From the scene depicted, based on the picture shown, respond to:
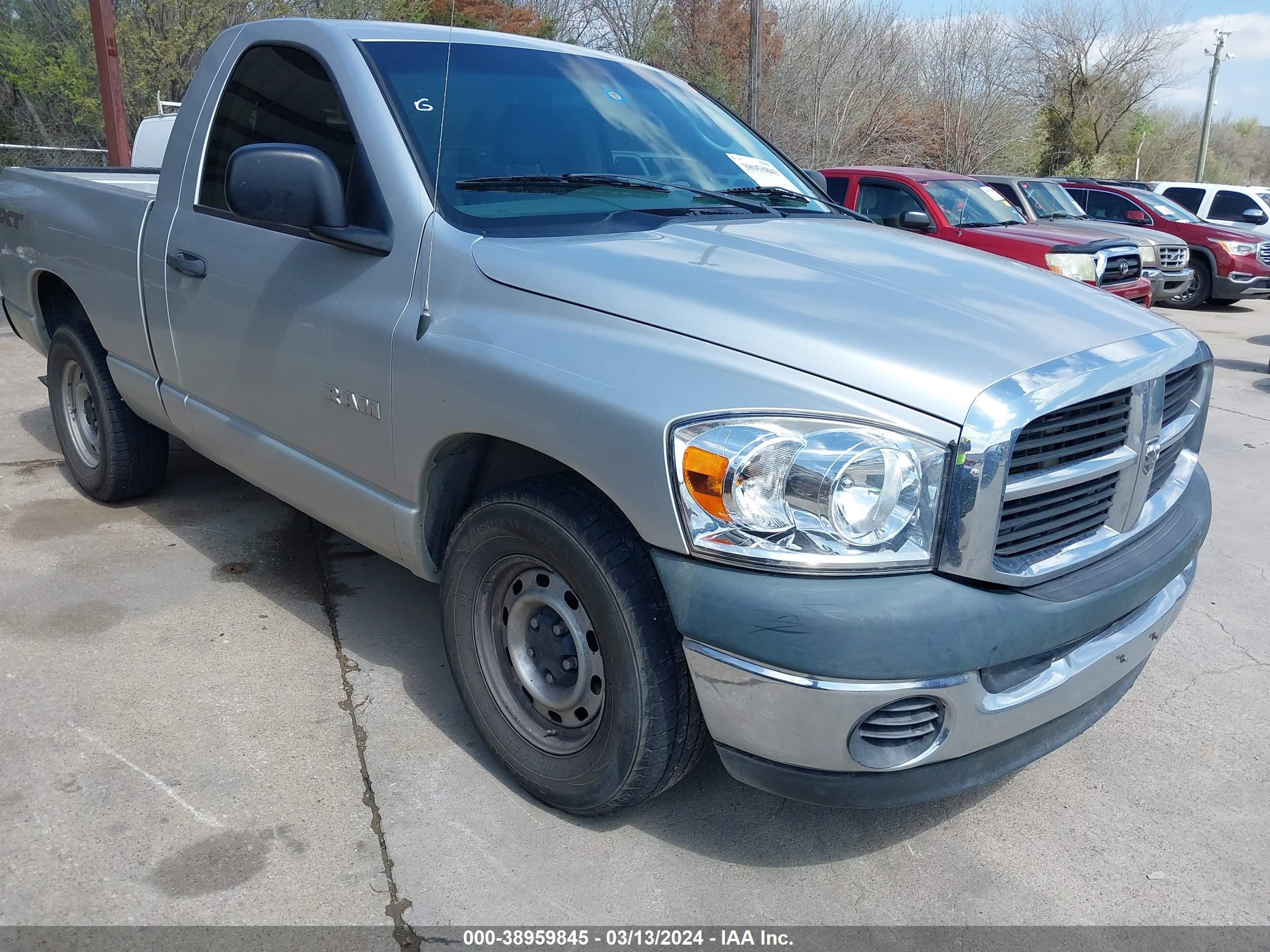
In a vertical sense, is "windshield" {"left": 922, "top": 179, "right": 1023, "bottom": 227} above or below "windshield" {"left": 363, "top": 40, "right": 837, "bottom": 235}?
below

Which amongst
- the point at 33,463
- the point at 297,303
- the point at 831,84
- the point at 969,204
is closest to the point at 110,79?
the point at 33,463

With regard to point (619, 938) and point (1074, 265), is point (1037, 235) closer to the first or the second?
point (1074, 265)

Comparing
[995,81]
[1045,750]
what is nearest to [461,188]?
[1045,750]

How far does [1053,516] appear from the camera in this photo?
7.75 feet

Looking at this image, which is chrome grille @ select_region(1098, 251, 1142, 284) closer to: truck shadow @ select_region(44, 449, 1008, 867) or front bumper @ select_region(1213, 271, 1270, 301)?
front bumper @ select_region(1213, 271, 1270, 301)

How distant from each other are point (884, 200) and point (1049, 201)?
3768mm

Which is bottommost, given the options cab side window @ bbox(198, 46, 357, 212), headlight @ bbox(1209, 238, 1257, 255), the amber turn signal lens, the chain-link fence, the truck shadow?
the truck shadow

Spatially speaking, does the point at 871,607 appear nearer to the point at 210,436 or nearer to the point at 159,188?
the point at 210,436

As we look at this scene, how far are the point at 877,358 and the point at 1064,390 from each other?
407 millimetres

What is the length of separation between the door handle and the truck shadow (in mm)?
1220

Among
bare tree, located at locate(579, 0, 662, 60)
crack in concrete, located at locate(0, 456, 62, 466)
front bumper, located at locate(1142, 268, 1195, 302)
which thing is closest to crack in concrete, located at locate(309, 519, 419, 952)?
crack in concrete, located at locate(0, 456, 62, 466)

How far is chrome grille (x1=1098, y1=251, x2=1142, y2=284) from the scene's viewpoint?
10.7 m

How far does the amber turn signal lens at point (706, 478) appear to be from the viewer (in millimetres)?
2172

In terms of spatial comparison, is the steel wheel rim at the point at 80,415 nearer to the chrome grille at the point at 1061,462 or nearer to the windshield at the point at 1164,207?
Result: the chrome grille at the point at 1061,462
